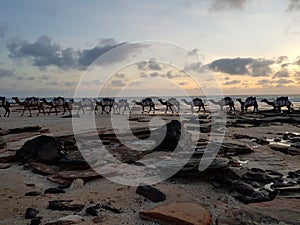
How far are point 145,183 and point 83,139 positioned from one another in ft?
14.8

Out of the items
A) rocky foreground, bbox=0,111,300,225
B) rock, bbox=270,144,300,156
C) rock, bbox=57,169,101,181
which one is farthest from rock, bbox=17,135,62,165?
rock, bbox=270,144,300,156

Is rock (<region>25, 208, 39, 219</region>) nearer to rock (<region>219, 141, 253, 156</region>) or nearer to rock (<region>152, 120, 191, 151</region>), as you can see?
rock (<region>152, 120, 191, 151</region>)

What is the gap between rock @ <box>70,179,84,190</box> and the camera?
5970mm

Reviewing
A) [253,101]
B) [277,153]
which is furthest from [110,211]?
[253,101]

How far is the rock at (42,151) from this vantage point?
7496 mm

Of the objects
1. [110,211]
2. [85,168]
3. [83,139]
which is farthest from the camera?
[83,139]

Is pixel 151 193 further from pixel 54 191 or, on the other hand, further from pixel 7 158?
pixel 7 158

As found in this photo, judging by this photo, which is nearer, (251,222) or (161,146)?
(251,222)

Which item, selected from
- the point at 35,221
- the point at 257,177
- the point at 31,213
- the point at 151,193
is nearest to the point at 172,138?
→ the point at 257,177

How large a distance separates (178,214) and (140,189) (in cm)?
131

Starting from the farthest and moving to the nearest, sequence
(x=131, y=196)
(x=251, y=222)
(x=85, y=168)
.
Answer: (x=85, y=168) → (x=131, y=196) → (x=251, y=222)

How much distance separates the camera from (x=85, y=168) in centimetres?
700

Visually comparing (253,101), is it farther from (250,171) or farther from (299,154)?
(250,171)

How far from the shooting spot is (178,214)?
444 cm
